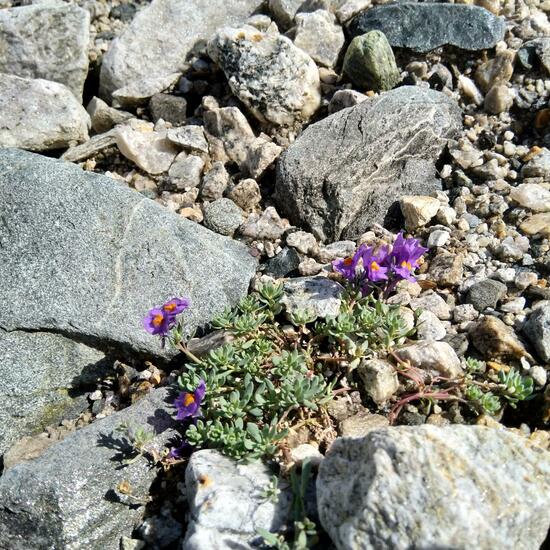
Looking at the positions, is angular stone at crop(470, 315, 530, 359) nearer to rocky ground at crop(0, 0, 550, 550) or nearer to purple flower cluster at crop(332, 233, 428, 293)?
rocky ground at crop(0, 0, 550, 550)

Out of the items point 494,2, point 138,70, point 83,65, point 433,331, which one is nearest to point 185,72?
point 138,70

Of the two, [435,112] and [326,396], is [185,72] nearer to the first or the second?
[435,112]

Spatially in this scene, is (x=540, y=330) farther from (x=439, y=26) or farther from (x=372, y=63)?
(x=439, y=26)

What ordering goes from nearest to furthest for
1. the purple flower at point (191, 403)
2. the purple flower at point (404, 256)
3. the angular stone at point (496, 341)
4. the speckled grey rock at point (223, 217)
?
the purple flower at point (191, 403) → the angular stone at point (496, 341) → the purple flower at point (404, 256) → the speckled grey rock at point (223, 217)

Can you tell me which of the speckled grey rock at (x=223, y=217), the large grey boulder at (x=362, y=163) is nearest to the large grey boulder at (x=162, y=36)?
the speckled grey rock at (x=223, y=217)

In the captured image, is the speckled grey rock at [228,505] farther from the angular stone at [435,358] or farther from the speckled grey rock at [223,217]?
the speckled grey rock at [223,217]

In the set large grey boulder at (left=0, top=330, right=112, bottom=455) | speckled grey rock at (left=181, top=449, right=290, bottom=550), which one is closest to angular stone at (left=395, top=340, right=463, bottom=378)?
speckled grey rock at (left=181, top=449, right=290, bottom=550)
